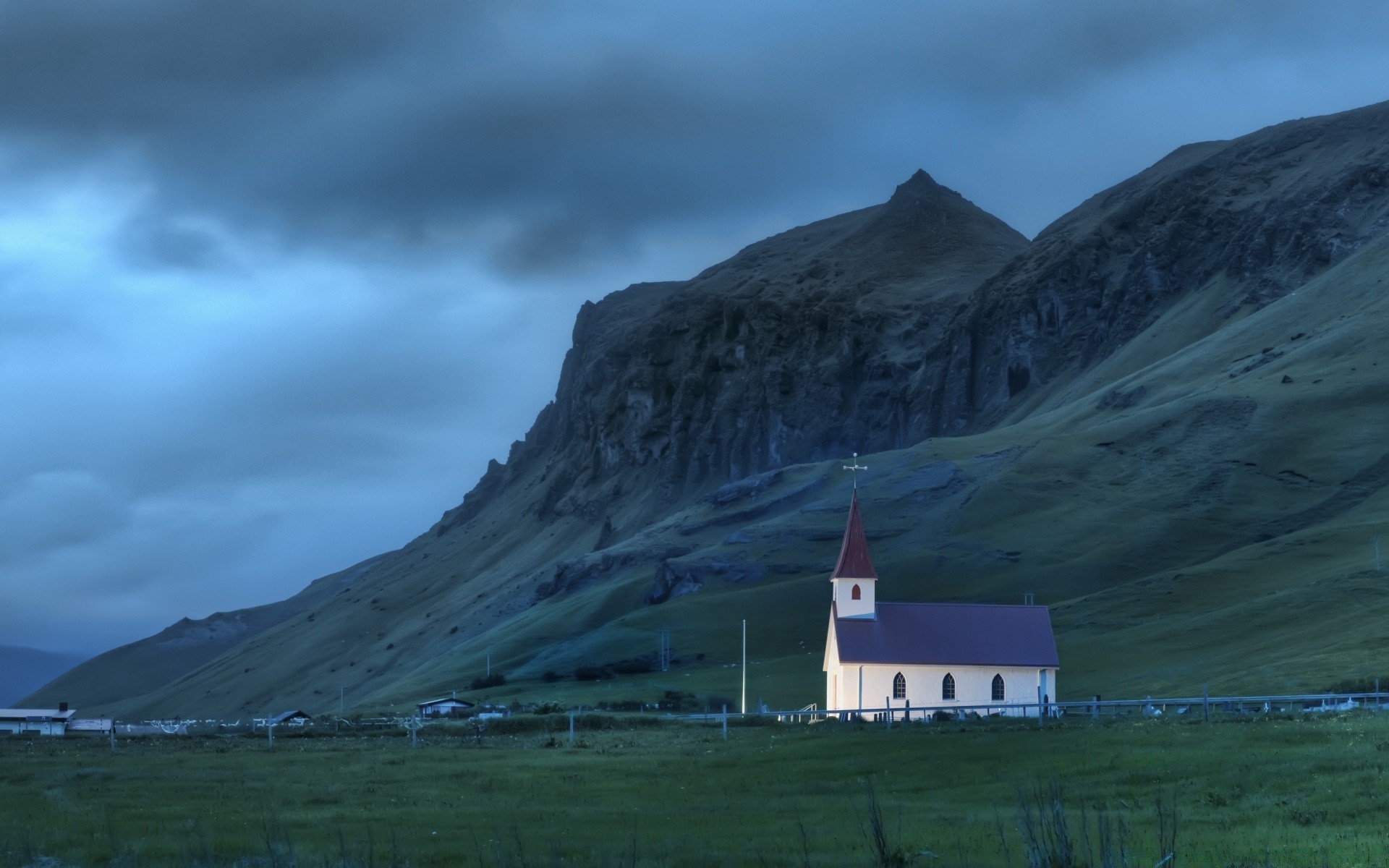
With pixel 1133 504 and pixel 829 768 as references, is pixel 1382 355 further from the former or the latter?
pixel 829 768

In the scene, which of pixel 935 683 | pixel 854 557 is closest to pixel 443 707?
pixel 854 557

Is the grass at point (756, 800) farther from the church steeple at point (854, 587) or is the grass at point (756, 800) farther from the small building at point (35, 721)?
the small building at point (35, 721)

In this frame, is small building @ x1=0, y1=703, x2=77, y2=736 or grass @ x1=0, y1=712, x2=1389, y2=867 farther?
Answer: small building @ x1=0, y1=703, x2=77, y2=736

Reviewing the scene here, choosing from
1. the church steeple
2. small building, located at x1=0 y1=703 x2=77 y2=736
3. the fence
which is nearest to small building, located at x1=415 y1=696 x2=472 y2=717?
the fence

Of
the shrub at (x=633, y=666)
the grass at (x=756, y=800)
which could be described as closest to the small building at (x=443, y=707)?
the shrub at (x=633, y=666)

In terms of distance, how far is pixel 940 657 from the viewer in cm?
8662

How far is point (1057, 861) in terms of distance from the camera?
26109 mm

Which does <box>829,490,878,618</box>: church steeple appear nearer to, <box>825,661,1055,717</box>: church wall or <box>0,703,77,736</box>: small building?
<box>825,661,1055,717</box>: church wall

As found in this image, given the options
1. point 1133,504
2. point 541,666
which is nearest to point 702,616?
point 541,666

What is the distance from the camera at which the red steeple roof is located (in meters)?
88.9

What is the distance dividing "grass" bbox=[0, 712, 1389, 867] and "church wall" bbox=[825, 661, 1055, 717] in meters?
25.3

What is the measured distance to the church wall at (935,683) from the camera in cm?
8644

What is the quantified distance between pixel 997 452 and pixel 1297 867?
165371 mm

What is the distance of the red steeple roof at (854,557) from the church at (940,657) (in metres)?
0.12
